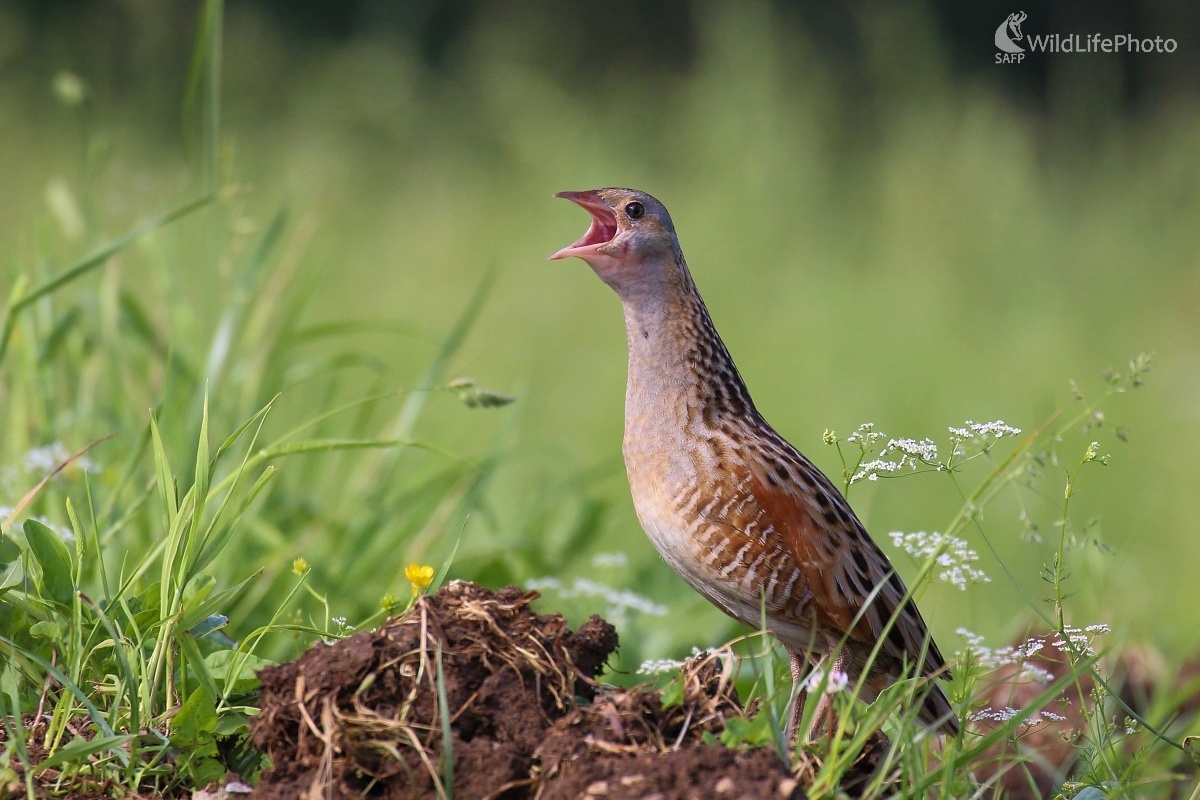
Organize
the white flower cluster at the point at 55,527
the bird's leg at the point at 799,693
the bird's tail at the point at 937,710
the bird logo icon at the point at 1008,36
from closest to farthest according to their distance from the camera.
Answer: the bird's leg at the point at 799,693, the white flower cluster at the point at 55,527, the bird's tail at the point at 937,710, the bird logo icon at the point at 1008,36

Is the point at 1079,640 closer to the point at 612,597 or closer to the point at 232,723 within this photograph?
the point at 612,597

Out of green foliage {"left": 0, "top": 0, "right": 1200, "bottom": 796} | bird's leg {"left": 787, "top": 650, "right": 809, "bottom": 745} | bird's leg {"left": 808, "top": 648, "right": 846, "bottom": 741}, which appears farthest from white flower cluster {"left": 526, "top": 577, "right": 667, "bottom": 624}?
bird's leg {"left": 808, "top": 648, "right": 846, "bottom": 741}

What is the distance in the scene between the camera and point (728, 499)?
264 centimetres

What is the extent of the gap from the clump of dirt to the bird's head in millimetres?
1058

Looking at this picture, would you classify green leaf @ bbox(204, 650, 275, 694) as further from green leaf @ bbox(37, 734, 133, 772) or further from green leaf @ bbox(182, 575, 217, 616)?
green leaf @ bbox(37, 734, 133, 772)

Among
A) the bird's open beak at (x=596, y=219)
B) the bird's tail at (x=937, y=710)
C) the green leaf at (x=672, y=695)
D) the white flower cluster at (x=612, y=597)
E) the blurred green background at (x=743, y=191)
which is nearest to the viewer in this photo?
the green leaf at (x=672, y=695)

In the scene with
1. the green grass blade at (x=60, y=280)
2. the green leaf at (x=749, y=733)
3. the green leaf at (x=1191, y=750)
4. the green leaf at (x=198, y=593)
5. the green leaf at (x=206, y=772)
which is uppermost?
the green grass blade at (x=60, y=280)

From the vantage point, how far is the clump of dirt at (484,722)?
5.91ft

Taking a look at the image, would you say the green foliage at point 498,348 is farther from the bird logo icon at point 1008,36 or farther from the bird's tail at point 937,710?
the bird logo icon at point 1008,36

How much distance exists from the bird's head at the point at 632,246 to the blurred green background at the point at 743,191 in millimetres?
2448

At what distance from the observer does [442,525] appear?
378 centimetres

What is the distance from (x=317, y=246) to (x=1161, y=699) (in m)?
5.85

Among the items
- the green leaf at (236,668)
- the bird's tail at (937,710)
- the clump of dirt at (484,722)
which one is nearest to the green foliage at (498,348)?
the green leaf at (236,668)

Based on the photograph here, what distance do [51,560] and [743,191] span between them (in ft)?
22.9
